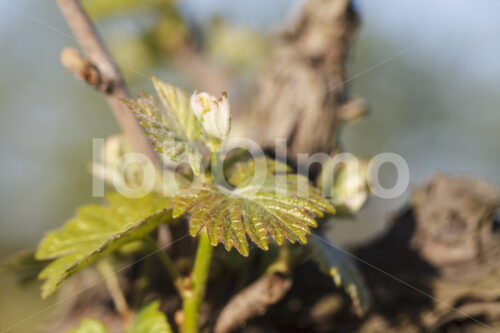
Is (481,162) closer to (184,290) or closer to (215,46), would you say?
(215,46)

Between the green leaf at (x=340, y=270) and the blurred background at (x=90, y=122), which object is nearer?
the green leaf at (x=340, y=270)

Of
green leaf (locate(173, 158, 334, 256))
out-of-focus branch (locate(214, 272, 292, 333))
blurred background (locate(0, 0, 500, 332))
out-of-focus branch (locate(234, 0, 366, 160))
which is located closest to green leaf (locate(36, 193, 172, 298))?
green leaf (locate(173, 158, 334, 256))

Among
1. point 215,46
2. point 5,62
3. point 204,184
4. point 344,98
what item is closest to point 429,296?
point 344,98

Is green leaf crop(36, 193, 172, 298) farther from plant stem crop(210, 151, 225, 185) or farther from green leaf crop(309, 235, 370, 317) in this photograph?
green leaf crop(309, 235, 370, 317)

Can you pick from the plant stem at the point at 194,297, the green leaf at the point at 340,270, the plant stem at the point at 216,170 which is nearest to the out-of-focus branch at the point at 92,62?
the plant stem at the point at 216,170

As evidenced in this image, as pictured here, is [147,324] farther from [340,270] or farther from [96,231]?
[340,270]

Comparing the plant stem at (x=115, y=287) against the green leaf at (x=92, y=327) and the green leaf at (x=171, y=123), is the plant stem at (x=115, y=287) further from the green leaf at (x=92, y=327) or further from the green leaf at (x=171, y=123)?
the green leaf at (x=171, y=123)

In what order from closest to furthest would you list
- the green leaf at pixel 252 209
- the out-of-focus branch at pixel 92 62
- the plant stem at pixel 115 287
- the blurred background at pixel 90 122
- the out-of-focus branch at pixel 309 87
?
1. the green leaf at pixel 252 209
2. the out-of-focus branch at pixel 92 62
3. the plant stem at pixel 115 287
4. the out-of-focus branch at pixel 309 87
5. the blurred background at pixel 90 122
